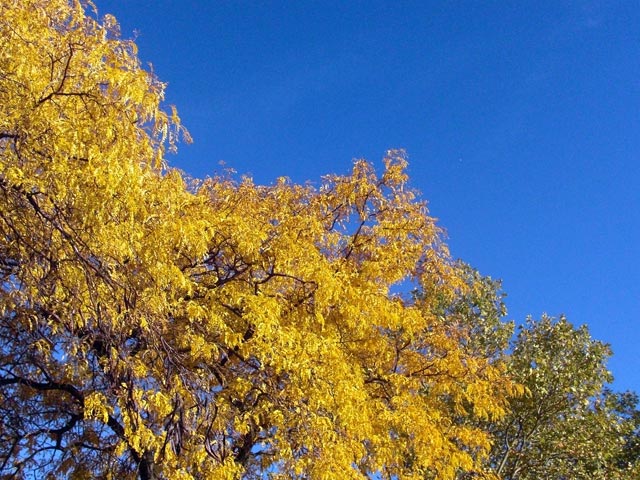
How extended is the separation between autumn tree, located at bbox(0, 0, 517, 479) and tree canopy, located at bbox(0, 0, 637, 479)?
0.02m

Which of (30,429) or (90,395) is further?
(30,429)

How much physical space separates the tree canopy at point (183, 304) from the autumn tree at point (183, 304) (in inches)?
0.9

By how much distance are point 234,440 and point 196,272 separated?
78.9 inches

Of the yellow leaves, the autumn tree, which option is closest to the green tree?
the autumn tree

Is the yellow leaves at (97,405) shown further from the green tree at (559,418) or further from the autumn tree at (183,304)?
the green tree at (559,418)

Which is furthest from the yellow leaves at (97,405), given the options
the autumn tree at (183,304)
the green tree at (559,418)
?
the green tree at (559,418)

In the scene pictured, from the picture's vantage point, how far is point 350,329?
29.2ft

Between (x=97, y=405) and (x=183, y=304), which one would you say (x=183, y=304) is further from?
(x=97, y=405)

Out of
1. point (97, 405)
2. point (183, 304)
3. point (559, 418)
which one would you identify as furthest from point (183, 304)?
point (559, 418)

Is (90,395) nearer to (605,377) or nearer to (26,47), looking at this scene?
(26,47)

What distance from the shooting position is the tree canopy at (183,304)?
5016 millimetres

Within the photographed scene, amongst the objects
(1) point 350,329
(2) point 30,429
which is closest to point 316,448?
(1) point 350,329

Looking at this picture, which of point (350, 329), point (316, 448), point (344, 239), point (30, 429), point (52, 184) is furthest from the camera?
point (344, 239)

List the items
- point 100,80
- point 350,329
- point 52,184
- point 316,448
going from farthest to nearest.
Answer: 1. point 350,329
2. point 316,448
3. point 100,80
4. point 52,184
